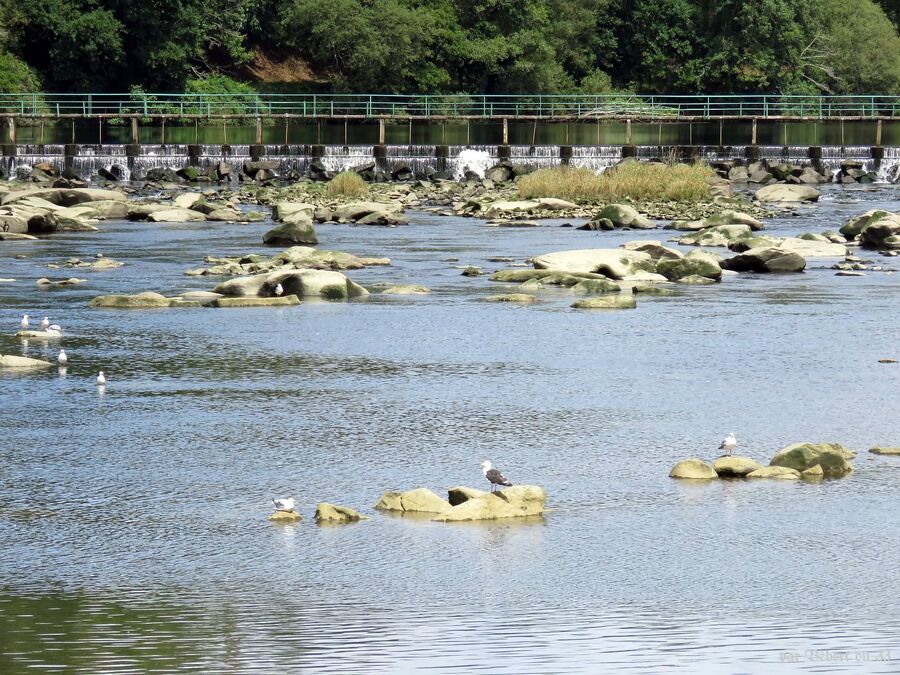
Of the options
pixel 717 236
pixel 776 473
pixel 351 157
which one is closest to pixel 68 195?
pixel 351 157

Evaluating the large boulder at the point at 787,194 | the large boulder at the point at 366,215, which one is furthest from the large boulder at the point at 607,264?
the large boulder at the point at 787,194

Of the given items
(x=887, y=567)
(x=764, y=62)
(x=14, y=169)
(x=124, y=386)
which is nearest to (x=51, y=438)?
Answer: (x=124, y=386)

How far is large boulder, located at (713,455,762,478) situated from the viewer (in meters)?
13.4

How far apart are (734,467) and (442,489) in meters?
2.52

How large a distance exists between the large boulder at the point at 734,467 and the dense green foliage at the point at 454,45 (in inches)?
2687

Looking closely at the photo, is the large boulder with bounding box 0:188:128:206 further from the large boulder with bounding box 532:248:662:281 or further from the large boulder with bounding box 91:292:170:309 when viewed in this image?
the large boulder with bounding box 532:248:662:281

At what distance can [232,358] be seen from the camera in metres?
19.7

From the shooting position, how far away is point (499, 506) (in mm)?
12086

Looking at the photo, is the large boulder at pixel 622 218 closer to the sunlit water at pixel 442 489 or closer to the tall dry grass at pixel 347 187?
the tall dry grass at pixel 347 187

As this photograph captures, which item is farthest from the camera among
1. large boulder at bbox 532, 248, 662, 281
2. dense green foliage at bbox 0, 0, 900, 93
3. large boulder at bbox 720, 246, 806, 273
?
dense green foliage at bbox 0, 0, 900, 93

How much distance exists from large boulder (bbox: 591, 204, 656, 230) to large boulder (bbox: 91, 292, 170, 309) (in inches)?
697

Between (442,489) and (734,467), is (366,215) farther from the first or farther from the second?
(442,489)

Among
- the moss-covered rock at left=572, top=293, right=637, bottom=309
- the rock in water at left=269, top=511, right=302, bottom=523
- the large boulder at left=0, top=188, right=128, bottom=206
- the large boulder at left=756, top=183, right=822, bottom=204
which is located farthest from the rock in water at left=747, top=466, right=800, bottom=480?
the large boulder at left=756, top=183, right=822, bottom=204

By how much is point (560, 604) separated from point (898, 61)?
9386cm
